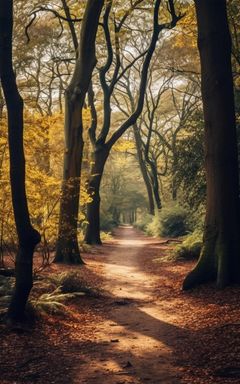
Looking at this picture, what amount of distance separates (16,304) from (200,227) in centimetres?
1071

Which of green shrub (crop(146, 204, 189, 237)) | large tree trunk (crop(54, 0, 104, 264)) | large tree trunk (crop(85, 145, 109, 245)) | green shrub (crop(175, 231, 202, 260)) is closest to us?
large tree trunk (crop(54, 0, 104, 264))

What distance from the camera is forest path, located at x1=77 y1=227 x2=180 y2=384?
4.48m

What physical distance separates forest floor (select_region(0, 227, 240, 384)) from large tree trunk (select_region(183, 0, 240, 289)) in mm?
753

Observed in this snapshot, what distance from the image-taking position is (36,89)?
2614cm

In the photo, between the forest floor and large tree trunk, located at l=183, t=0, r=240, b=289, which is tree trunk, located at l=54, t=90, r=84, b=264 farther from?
large tree trunk, located at l=183, t=0, r=240, b=289

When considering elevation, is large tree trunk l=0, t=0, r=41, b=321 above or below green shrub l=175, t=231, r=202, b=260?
above

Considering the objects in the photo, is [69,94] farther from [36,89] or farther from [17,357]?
[36,89]

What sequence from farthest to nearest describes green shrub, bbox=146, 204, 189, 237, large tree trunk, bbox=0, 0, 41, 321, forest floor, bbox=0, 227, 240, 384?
green shrub, bbox=146, 204, 189, 237 < large tree trunk, bbox=0, 0, 41, 321 < forest floor, bbox=0, 227, 240, 384

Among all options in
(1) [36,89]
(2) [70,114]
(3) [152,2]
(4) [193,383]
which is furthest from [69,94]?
(1) [36,89]

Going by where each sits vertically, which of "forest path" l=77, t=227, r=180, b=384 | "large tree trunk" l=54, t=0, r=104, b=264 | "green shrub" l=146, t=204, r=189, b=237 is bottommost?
"forest path" l=77, t=227, r=180, b=384

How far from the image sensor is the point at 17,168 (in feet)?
18.9

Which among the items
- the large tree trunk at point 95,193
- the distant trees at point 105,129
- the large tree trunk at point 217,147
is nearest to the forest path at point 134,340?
the large tree trunk at point 217,147

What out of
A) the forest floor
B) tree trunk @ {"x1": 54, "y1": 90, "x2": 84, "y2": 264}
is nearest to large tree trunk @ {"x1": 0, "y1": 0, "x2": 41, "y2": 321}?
the forest floor

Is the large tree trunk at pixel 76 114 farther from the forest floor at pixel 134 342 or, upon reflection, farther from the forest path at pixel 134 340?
the forest floor at pixel 134 342
